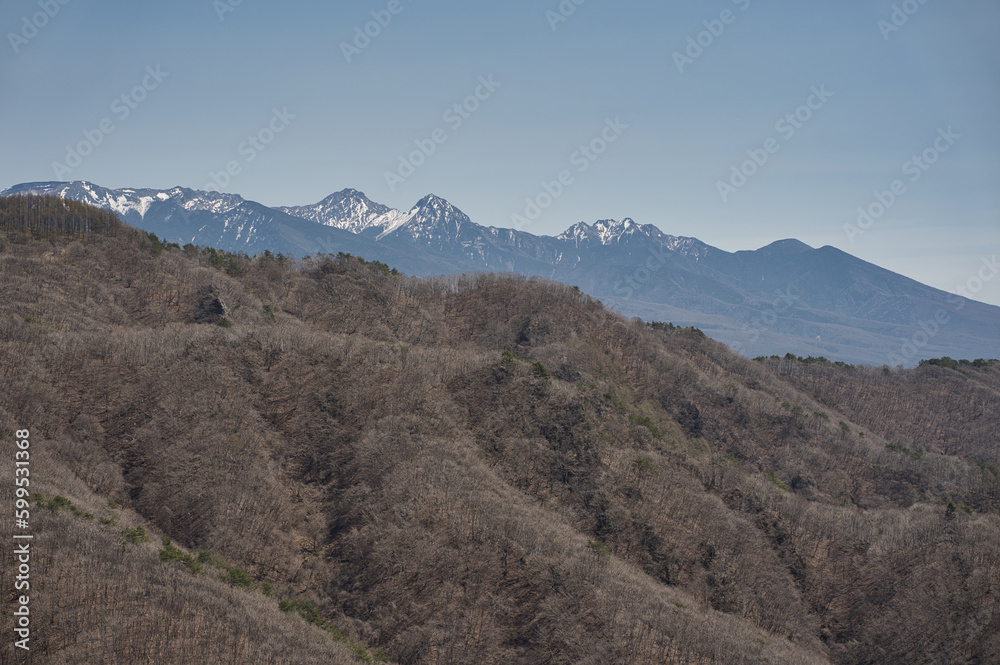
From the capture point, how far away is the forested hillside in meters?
38.7

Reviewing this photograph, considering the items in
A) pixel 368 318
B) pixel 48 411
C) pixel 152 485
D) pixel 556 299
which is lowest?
pixel 152 485

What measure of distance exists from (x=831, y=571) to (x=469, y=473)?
4007cm

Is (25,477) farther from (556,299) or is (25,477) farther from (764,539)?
(556,299)

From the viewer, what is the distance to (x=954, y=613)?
5250 centimetres

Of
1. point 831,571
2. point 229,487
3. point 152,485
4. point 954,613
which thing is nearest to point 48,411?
point 152,485

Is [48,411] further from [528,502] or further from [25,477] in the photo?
[528,502]

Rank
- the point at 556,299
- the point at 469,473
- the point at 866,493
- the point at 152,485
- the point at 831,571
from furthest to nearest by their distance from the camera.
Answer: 1. the point at 556,299
2. the point at 866,493
3. the point at 831,571
4. the point at 469,473
5. the point at 152,485

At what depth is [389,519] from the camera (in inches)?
1996

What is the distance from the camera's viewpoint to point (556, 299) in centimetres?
12862

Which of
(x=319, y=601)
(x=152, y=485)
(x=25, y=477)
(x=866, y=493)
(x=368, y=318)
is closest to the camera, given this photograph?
(x=25, y=477)

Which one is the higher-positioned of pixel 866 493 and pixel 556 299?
pixel 556 299

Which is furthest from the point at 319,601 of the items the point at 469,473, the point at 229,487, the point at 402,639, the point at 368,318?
the point at 368,318

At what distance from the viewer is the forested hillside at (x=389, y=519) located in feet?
127

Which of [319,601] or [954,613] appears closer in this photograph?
[319,601]
